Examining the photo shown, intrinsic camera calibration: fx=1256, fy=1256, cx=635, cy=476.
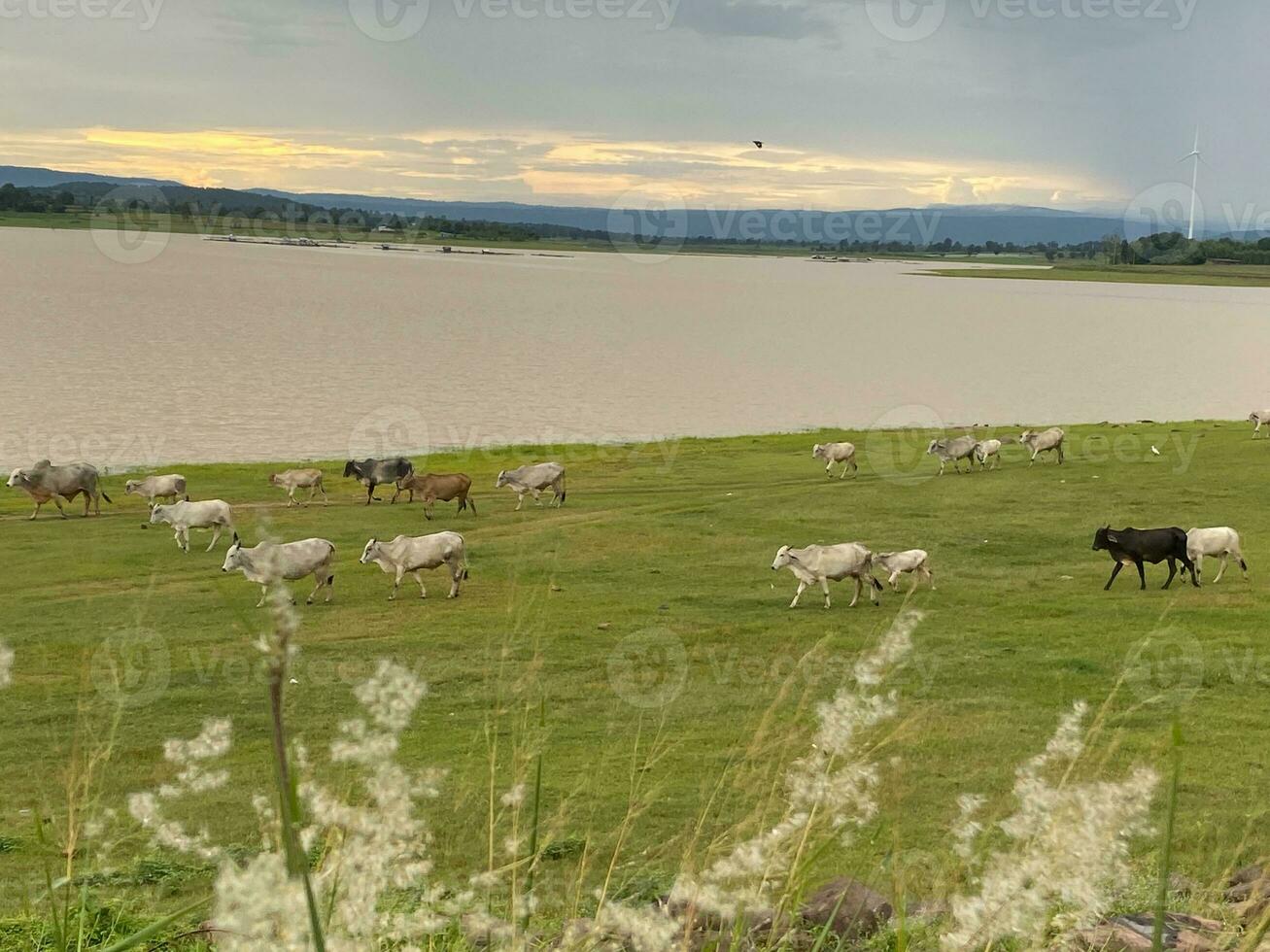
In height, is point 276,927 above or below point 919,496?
above

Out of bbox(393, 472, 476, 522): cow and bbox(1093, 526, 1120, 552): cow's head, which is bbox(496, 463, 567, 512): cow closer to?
bbox(393, 472, 476, 522): cow

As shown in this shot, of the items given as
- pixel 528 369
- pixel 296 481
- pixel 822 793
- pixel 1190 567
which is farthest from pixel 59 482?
pixel 528 369

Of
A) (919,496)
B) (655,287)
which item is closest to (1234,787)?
(919,496)

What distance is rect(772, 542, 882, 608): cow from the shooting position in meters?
18.8

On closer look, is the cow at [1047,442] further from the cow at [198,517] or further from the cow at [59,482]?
the cow at [59,482]

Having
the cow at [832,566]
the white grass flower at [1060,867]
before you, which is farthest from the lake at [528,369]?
the white grass flower at [1060,867]

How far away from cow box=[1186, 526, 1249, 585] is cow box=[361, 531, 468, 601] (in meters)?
11.4

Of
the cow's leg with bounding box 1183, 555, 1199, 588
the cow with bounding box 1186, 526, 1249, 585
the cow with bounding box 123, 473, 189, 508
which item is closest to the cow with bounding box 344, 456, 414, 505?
the cow with bounding box 123, 473, 189, 508

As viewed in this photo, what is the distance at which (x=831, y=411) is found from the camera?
56.2 metres

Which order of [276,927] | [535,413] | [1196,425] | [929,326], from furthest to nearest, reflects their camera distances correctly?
1. [929,326]
2. [535,413]
3. [1196,425]
4. [276,927]

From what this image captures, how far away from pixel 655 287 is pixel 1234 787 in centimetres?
19180

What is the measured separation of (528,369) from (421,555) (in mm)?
52106

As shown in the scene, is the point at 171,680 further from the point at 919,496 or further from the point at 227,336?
the point at 227,336

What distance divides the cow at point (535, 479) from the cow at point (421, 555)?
26.0 feet
